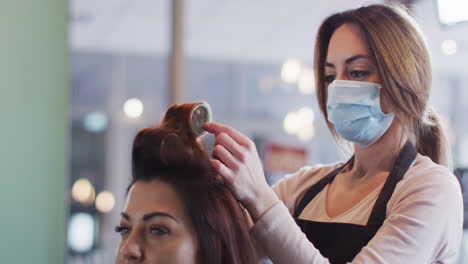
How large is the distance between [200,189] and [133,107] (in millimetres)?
4997

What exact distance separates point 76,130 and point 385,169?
4627mm

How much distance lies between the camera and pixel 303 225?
5.18ft

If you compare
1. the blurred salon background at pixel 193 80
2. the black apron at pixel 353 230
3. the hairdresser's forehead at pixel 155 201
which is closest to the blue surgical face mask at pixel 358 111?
the black apron at pixel 353 230

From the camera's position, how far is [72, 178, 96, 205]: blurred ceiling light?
17.9 ft

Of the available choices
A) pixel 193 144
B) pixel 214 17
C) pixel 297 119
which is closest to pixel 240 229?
pixel 193 144

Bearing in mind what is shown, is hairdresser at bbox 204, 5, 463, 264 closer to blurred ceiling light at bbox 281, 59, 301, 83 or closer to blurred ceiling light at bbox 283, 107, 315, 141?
blurred ceiling light at bbox 283, 107, 315, 141

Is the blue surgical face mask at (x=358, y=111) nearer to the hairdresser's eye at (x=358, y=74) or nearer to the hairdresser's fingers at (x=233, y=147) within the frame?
the hairdresser's eye at (x=358, y=74)

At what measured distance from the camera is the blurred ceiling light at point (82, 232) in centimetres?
526

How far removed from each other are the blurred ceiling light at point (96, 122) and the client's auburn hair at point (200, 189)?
4.97m

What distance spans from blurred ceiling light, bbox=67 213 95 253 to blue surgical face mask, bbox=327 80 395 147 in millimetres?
4174

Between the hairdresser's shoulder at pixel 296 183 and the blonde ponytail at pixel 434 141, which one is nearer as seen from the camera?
the blonde ponytail at pixel 434 141

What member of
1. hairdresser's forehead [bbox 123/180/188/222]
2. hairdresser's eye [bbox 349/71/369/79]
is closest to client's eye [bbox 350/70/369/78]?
hairdresser's eye [bbox 349/71/369/79]

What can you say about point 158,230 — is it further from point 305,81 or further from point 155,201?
point 305,81

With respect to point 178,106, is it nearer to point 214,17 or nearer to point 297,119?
point 214,17
